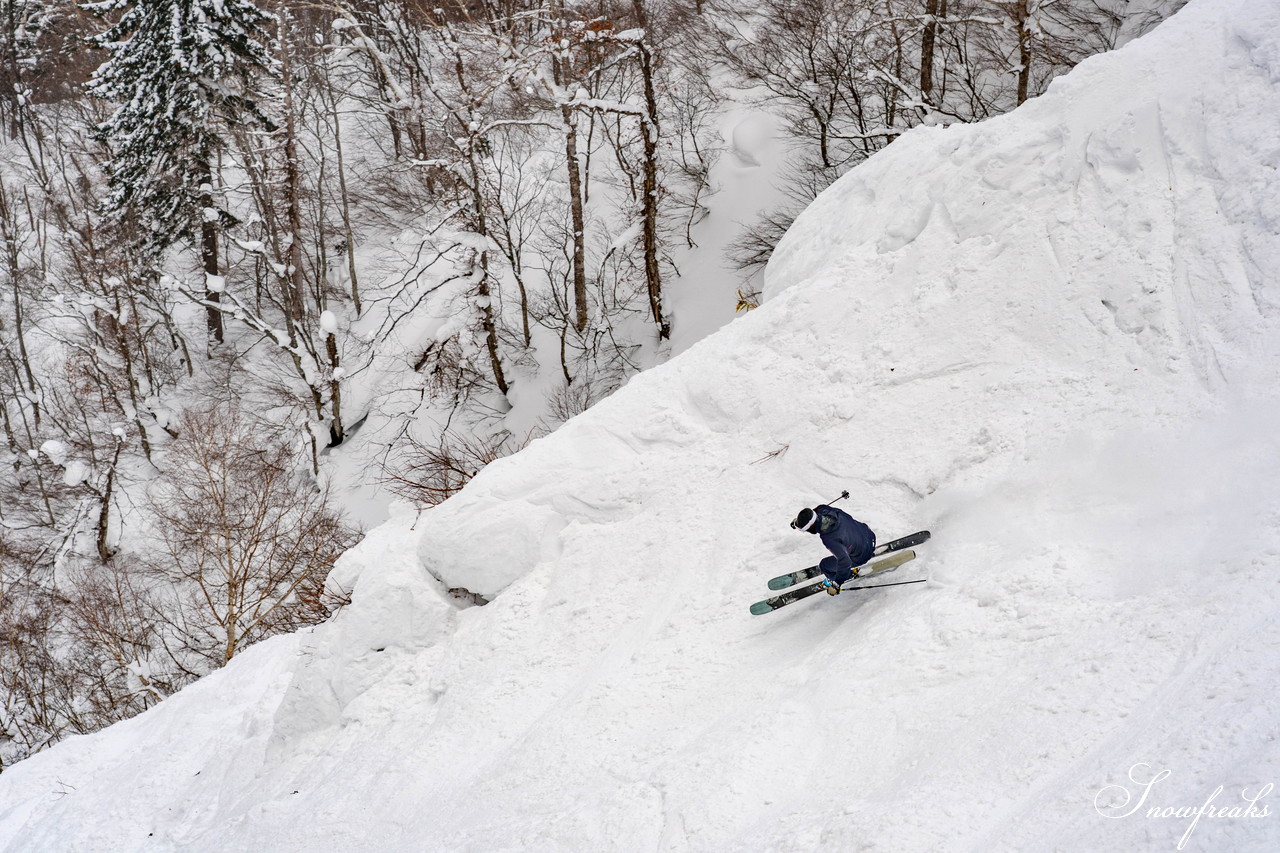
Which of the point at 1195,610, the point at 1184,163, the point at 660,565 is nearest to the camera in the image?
the point at 1195,610

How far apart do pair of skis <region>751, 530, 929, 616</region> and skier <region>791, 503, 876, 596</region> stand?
0.30 feet

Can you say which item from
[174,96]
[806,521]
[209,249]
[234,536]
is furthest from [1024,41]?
[209,249]

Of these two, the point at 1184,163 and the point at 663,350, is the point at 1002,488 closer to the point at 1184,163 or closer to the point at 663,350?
the point at 1184,163

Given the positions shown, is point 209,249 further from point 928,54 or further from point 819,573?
point 819,573

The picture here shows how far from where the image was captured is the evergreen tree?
17.8 meters

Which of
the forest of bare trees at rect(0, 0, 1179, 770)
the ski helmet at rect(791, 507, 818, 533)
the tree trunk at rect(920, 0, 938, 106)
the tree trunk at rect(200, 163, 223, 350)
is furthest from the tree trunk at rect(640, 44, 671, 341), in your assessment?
the ski helmet at rect(791, 507, 818, 533)

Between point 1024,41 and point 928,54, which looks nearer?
point 1024,41

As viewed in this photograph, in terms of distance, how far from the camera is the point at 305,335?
19.6 m

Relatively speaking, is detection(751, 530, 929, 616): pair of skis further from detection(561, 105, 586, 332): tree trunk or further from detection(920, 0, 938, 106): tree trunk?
detection(920, 0, 938, 106): tree trunk

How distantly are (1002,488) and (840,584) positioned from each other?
4.36ft

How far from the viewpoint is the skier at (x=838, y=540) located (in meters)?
5.15

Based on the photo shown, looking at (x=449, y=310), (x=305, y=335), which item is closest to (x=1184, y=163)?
Answer: (x=449, y=310)

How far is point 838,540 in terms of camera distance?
17.1 ft

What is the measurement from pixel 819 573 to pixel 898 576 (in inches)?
21.7
